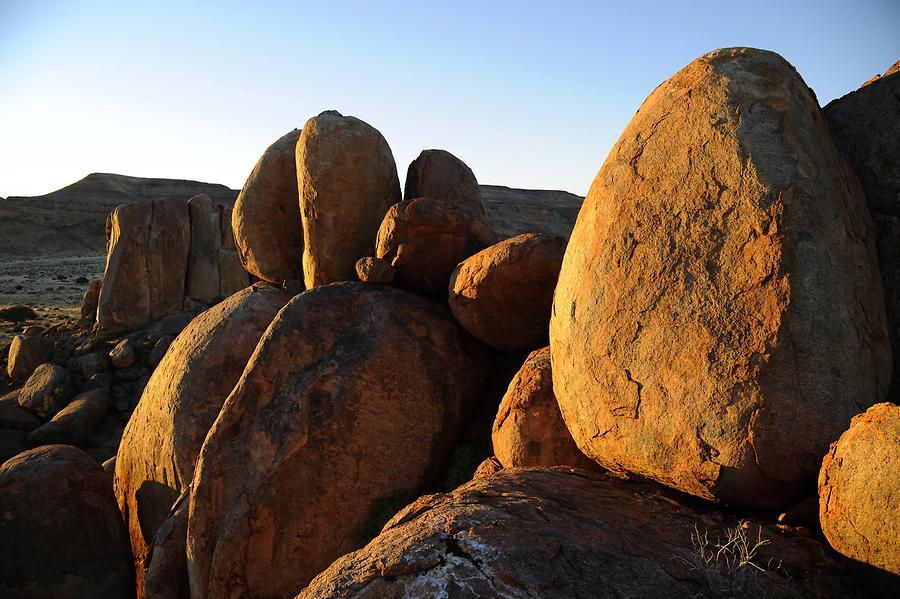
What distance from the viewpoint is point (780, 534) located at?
3.64 metres

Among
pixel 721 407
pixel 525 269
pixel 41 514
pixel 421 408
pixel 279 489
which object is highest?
pixel 525 269

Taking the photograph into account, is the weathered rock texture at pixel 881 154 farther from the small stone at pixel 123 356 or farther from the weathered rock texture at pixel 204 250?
the weathered rock texture at pixel 204 250

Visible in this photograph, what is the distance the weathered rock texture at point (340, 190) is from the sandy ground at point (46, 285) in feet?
41.0

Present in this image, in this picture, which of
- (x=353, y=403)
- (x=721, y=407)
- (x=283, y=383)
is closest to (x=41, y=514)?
(x=283, y=383)

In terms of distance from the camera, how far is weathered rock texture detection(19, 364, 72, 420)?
11.9 m

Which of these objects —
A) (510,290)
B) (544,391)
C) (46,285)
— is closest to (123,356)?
(510,290)

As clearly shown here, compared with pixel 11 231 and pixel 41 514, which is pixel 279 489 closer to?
pixel 41 514

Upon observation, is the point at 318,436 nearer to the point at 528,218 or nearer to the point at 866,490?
the point at 866,490

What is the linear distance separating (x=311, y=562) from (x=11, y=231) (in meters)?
42.9

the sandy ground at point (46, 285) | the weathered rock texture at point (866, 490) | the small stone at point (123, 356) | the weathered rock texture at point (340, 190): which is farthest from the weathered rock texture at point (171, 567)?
the sandy ground at point (46, 285)

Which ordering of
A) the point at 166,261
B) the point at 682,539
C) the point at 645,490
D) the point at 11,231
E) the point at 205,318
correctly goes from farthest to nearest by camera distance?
the point at 11,231
the point at 166,261
the point at 205,318
the point at 645,490
the point at 682,539

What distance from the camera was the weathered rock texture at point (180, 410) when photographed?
6.87 m

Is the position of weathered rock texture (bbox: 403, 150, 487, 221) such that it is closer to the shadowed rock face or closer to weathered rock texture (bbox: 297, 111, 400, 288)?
weathered rock texture (bbox: 297, 111, 400, 288)

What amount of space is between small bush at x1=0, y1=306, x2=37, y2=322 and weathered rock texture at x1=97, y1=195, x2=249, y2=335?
6469 millimetres
